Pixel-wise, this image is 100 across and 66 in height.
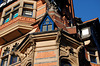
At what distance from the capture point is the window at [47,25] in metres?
13.7

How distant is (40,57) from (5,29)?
5.02 metres

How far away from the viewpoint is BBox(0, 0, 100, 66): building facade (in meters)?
12.7

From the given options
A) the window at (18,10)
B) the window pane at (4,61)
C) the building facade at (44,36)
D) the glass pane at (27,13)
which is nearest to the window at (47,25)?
the building facade at (44,36)

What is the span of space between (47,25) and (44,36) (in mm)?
1147

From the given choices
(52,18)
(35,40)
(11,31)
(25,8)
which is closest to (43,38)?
(35,40)

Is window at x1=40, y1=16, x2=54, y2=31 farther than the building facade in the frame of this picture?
Yes

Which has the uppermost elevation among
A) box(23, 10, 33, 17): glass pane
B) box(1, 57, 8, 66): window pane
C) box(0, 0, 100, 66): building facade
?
box(23, 10, 33, 17): glass pane

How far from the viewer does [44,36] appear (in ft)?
42.6

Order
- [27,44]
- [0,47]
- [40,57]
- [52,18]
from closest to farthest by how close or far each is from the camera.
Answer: [40,57] < [27,44] < [52,18] < [0,47]

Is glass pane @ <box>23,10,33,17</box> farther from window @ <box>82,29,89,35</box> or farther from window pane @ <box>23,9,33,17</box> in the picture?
window @ <box>82,29,89,35</box>

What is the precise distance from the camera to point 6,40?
1634 centimetres

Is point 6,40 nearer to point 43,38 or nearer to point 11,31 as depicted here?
point 11,31

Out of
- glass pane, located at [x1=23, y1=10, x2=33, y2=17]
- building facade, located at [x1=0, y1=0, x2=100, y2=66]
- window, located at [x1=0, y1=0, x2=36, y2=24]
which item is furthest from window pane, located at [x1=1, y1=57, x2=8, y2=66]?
glass pane, located at [x1=23, y1=10, x2=33, y2=17]

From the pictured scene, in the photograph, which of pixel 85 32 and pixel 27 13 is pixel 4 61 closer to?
pixel 27 13
